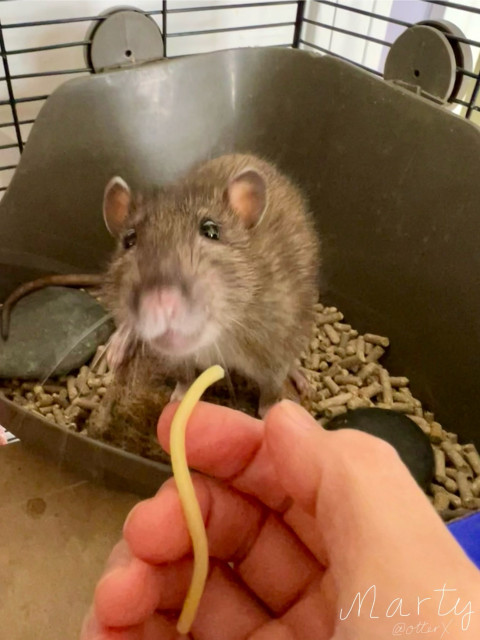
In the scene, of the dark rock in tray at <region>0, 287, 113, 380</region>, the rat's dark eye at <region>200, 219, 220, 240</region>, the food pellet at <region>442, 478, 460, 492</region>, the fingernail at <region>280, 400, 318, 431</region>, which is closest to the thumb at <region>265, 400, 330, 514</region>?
the fingernail at <region>280, 400, 318, 431</region>

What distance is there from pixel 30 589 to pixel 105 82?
1.07 metres

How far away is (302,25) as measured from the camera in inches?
74.0

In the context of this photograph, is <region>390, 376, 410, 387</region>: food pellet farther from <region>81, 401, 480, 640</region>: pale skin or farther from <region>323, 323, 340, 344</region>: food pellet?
<region>81, 401, 480, 640</region>: pale skin

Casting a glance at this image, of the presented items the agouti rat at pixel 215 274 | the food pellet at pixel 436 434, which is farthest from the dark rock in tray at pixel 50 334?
the food pellet at pixel 436 434

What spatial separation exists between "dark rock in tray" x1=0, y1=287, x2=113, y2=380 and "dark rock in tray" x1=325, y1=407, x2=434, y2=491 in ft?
1.98

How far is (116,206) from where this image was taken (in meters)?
1.17

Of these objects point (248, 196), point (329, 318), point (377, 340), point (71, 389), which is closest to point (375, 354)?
point (377, 340)

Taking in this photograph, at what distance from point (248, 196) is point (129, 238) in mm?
221

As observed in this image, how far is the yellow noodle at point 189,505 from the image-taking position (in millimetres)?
618

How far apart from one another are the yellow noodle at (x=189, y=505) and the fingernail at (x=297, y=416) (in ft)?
0.35

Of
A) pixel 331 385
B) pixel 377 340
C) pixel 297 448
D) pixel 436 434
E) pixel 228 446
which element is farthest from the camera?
pixel 377 340

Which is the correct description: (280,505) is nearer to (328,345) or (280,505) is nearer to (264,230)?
(264,230)

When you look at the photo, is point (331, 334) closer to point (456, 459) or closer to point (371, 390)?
point (371, 390)

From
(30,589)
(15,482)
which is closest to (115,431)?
(15,482)
